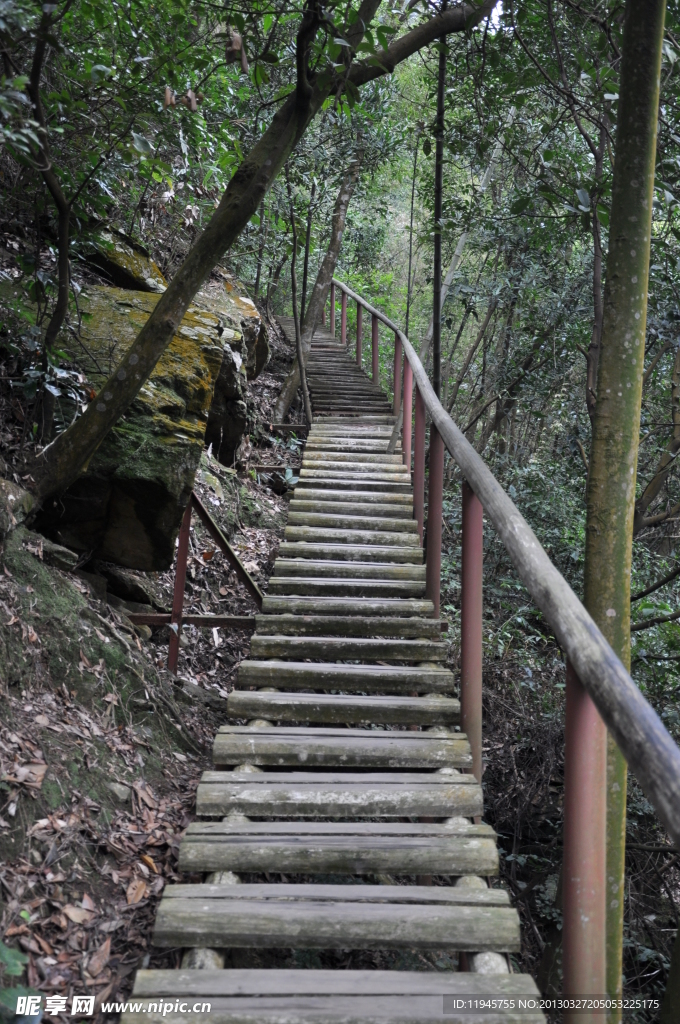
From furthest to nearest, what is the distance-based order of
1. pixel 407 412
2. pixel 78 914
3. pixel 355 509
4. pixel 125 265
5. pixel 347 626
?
pixel 407 412, pixel 355 509, pixel 125 265, pixel 347 626, pixel 78 914

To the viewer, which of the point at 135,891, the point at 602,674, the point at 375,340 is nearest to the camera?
the point at 602,674

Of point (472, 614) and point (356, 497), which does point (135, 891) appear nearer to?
point (472, 614)

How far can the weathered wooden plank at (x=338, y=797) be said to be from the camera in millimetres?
2559

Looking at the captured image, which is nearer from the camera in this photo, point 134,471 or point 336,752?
point 336,752

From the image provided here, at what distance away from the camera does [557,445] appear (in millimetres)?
9219

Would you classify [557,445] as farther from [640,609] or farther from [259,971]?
[259,971]

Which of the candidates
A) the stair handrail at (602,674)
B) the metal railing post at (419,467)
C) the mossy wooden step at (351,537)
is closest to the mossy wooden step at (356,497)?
the metal railing post at (419,467)

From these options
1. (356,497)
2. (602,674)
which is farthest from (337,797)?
(356,497)

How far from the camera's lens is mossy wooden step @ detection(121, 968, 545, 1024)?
173cm

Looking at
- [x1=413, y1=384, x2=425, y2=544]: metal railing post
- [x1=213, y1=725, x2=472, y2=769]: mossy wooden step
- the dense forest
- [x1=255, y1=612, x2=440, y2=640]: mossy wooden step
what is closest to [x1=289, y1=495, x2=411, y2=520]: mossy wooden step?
[x1=413, y1=384, x2=425, y2=544]: metal railing post

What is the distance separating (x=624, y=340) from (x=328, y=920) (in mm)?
2200

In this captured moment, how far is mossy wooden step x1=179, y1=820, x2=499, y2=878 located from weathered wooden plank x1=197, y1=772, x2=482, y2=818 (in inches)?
4.6

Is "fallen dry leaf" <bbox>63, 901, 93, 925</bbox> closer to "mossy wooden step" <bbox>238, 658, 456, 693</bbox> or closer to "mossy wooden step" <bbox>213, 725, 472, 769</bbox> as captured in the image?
"mossy wooden step" <bbox>213, 725, 472, 769</bbox>

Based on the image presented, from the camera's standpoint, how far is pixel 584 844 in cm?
171
